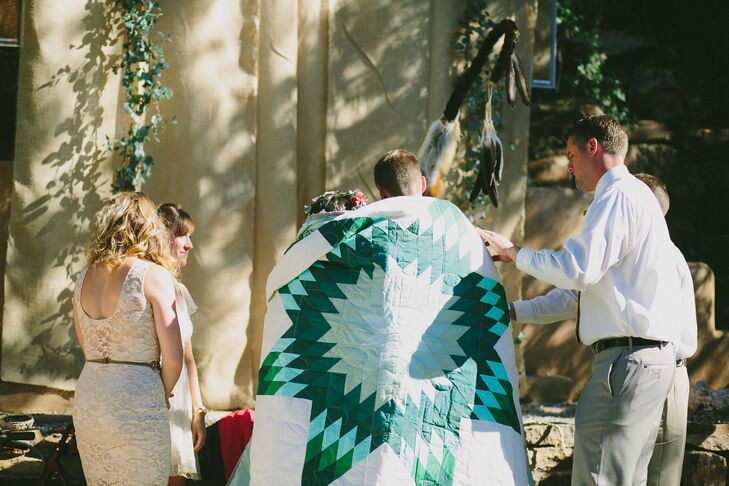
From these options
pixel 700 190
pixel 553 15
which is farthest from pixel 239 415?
pixel 700 190

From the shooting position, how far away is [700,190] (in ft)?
26.5

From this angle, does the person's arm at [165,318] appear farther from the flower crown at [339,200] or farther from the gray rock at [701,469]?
the gray rock at [701,469]

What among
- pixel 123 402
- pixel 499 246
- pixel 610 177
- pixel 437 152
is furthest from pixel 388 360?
pixel 437 152

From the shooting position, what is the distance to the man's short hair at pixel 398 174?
13.6ft

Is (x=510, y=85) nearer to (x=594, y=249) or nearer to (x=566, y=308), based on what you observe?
(x=566, y=308)

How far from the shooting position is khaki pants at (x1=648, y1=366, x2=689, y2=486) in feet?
13.4

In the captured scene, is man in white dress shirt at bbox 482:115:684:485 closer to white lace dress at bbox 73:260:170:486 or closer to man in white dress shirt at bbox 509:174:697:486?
man in white dress shirt at bbox 509:174:697:486

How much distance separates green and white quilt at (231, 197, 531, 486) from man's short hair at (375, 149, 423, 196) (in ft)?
0.73

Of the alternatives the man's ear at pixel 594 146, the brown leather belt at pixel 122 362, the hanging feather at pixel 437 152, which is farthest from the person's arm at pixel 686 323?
the brown leather belt at pixel 122 362

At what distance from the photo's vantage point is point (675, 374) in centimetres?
405

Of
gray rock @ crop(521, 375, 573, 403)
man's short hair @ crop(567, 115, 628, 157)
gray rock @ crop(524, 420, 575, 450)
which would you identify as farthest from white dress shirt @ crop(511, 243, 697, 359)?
gray rock @ crop(521, 375, 573, 403)

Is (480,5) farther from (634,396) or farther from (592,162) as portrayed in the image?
(634,396)

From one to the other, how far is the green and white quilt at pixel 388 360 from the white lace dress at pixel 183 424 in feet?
1.34

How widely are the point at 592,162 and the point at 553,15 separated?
358 centimetres
